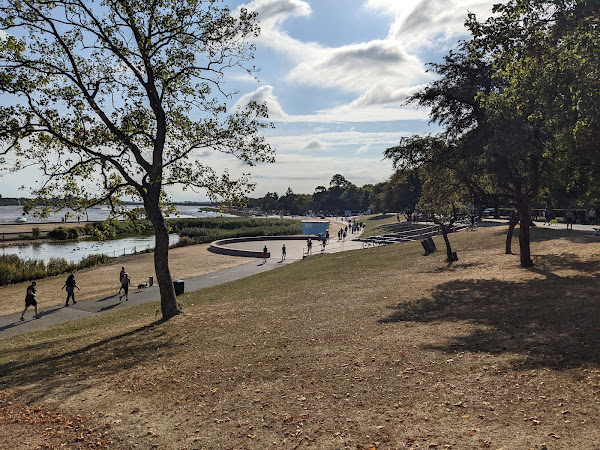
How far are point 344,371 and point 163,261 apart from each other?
30.7ft

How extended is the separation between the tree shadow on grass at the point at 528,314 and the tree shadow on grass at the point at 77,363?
7255mm

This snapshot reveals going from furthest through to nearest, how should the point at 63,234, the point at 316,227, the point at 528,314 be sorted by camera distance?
the point at 63,234, the point at 316,227, the point at 528,314

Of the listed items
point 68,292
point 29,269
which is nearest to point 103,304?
point 68,292

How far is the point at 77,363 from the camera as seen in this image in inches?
440

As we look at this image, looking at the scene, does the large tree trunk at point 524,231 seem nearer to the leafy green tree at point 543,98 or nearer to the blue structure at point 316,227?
the leafy green tree at point 543,98

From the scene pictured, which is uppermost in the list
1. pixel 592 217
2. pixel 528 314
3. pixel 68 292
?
pixel 592 217

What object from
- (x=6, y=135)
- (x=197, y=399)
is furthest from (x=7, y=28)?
(x=197, y=399)

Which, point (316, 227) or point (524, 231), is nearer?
point (524, 231)

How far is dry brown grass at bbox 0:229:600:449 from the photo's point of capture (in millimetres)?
6098

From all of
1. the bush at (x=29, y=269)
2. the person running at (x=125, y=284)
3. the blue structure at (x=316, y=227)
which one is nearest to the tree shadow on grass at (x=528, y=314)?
the person running at (x=125, y=284)

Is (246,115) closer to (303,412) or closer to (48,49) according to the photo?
(48,49)

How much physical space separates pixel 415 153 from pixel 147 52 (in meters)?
12.3

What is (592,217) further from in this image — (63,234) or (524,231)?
(63,234)

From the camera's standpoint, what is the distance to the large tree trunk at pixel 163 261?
15.0 m
